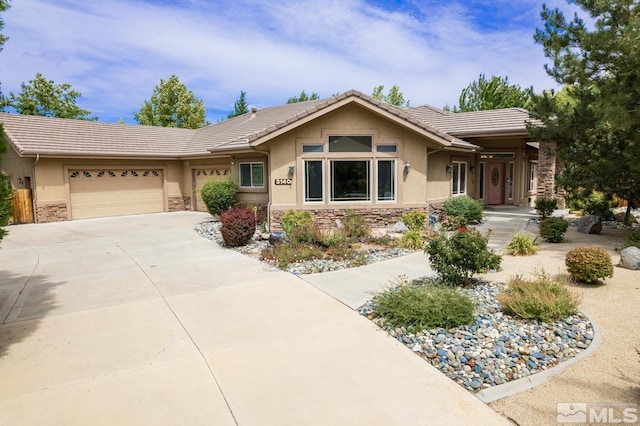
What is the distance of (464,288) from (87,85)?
145 ft

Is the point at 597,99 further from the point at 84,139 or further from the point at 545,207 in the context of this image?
the point at 84,139

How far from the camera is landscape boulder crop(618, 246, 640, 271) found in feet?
27.2


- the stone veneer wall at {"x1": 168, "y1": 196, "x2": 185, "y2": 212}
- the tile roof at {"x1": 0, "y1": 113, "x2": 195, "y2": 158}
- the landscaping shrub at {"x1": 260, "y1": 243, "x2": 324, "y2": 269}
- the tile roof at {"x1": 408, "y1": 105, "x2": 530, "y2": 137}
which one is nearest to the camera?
the landscaping shrub at {"x1": 260, "y1": 243, "x2": 324, "y2": 269}

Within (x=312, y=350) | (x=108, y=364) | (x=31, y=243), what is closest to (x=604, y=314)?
(x=312, y=350)

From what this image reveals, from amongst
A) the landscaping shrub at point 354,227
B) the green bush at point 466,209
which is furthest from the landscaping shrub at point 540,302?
the green bush at point 466,209

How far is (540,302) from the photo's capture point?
5617 mm

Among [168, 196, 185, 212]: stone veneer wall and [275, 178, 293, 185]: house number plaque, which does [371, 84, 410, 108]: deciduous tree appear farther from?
[275, 178, 293, 185]: house number plaque

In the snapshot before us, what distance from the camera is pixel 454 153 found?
17.2m

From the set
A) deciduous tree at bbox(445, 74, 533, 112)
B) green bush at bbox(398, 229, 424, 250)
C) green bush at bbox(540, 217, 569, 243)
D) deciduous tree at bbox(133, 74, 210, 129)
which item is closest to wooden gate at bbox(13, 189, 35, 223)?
green bush at bbox(398, 229, 424, 250)

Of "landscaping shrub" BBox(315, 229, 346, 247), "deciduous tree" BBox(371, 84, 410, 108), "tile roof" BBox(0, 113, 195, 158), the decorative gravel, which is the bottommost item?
the decorative gravel

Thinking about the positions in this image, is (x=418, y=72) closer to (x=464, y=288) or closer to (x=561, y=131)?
(x=561, y=131)

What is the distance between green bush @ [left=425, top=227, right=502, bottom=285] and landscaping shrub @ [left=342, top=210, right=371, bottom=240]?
460 cm

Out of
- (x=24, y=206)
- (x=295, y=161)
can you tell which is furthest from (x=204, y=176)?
(x=295, y=161)

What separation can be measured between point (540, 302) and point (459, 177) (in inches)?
520
